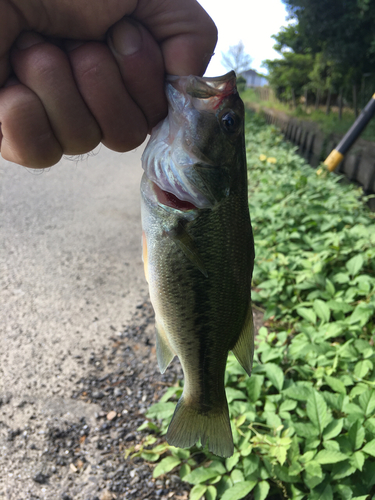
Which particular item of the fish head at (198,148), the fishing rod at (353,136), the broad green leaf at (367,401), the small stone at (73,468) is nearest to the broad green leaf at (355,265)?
the broad green leaf at (367,401)

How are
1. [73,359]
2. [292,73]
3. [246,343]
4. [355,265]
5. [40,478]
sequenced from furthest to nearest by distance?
[292,73] → [73,359] → [355,265] → [40,478] → [246,343]

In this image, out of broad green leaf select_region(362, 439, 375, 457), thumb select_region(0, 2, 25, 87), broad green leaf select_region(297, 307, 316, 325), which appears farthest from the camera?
broad green leaf select_region(297, 307, 316, 325)

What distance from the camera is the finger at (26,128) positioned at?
1076mm

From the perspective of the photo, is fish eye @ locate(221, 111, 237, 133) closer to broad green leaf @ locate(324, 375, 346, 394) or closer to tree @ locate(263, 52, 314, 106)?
broad green leaf @ locate(324, 375, 346, 394)

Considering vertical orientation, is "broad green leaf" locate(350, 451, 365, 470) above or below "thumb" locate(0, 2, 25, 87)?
below

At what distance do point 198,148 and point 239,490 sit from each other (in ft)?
5.40

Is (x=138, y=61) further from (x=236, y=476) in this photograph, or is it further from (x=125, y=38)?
(x=236, y=476)

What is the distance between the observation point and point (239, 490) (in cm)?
196

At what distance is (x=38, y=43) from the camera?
110cm

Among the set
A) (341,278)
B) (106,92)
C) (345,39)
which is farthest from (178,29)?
(345,39)

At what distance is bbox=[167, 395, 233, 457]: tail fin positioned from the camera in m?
1.41

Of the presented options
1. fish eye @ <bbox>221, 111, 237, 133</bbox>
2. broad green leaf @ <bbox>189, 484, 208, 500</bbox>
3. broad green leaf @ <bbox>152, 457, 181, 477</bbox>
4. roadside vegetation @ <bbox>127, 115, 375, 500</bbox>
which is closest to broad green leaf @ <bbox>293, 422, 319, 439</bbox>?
roadside vegetation @ <bbox>127, 115, 375, 500</bbox>

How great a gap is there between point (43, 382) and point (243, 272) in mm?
2293

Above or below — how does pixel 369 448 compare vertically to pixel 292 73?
below
